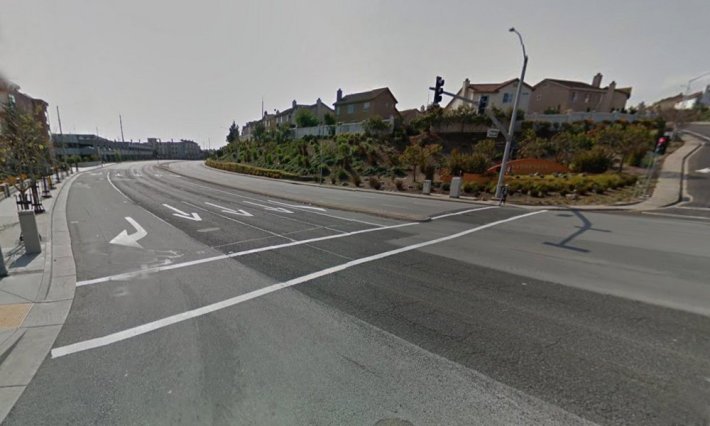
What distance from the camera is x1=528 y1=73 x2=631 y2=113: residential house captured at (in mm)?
45156

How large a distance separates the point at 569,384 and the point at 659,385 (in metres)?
0.91

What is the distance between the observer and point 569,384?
9.59 ft

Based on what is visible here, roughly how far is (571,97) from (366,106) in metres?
33.4

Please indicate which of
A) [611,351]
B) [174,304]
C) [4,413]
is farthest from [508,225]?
[4,413]

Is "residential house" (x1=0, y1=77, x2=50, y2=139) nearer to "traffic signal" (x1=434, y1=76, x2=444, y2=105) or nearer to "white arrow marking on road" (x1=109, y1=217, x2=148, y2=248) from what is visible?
"white arrow marking on road" (x1=109, y1=217, x2=148, y2=248)

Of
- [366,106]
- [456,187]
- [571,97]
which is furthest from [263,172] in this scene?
[571,97]

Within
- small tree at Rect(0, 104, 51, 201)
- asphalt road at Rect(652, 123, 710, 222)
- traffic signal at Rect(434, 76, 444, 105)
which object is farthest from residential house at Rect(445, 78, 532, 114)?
small tree at Rect(0, 104, 51, 201)

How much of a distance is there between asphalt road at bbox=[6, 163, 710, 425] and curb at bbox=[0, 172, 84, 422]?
0.13 metres

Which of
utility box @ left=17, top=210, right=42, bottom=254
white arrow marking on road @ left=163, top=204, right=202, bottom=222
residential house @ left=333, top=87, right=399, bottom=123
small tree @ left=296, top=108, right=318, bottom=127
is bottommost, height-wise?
white arrow marking on road @ left=163, top=204, right=202, bottom=222

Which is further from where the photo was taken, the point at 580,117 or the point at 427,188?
the point at 580,117

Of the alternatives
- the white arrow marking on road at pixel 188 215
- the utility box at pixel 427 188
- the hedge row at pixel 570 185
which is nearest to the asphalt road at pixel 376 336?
the white arrow marking on road at pixel 188 215

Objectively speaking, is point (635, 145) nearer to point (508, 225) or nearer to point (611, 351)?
point (508, 225)

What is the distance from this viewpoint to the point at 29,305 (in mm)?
4340

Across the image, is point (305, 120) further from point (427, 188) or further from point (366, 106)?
point (427, 188)
